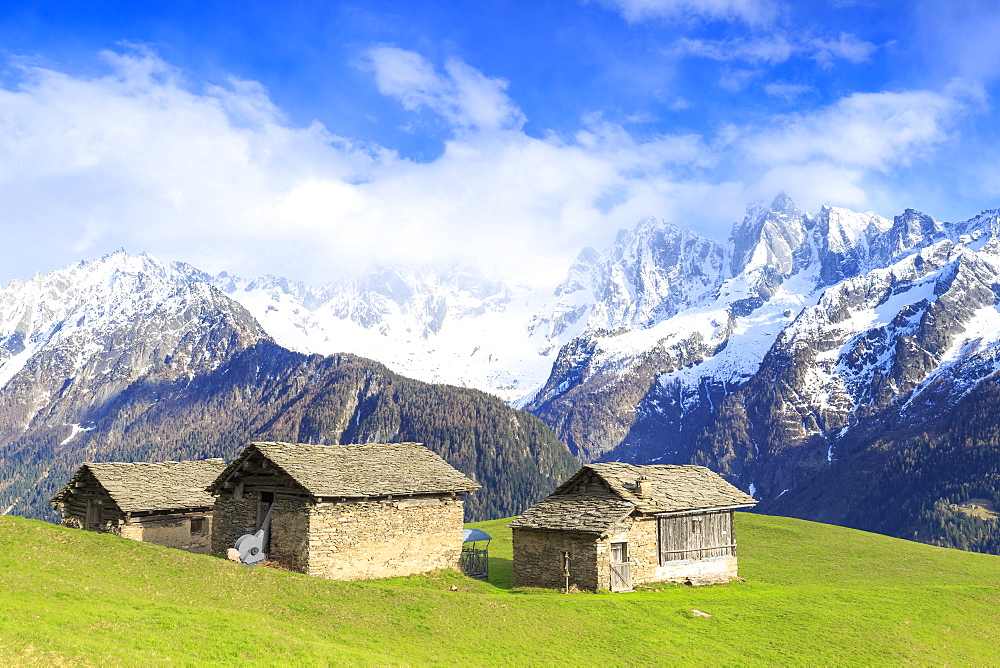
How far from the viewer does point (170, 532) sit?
55.9m

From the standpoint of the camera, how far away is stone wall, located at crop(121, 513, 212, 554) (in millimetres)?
54188

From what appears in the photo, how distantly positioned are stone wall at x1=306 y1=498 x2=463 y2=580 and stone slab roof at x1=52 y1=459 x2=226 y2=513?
15847 mm

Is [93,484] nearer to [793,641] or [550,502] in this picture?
[550,502]

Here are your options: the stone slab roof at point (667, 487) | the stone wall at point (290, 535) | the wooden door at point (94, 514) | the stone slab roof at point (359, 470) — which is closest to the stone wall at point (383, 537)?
the stone wall at point (290, 535)

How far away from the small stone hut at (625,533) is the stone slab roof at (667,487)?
78mm

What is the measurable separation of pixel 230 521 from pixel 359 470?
29.8ft

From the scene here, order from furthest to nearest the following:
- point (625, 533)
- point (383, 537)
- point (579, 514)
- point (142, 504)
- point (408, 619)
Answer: point (142, 504) < point (579, 514) < point (383, 537) < point (625, 533) < point (408, 619)

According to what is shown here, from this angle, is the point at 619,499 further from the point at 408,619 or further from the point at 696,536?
the point at 408,619

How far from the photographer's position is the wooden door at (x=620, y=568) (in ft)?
150

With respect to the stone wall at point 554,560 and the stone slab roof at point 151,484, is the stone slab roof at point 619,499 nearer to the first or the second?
the stone wall at point 554,560

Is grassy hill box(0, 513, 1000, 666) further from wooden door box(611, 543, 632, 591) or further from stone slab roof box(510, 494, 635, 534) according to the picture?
stone slab roof box(510, 494, 635, 534)

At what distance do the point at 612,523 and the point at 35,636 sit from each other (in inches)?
1125

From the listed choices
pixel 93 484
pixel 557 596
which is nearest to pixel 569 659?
pixel 557 596

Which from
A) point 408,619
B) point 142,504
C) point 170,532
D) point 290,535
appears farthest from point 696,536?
point 142,504
